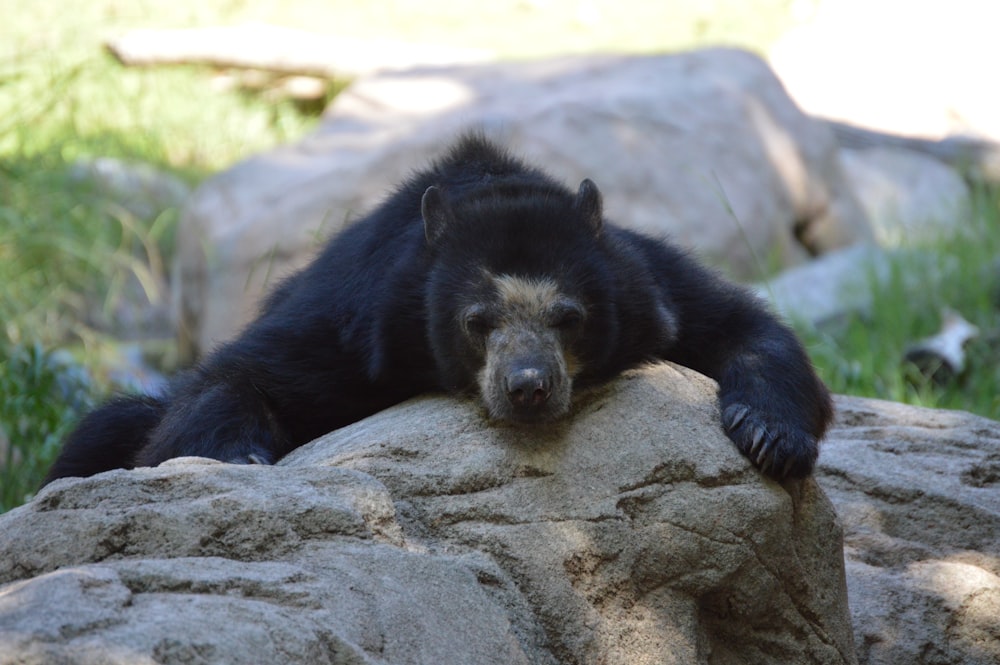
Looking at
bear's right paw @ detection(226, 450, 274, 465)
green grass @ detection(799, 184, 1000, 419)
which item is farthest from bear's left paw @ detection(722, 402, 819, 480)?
green grass @ detection(799, 184, 1000, 419)

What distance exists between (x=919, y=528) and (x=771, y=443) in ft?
3.60

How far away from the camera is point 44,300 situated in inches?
327

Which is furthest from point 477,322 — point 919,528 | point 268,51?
point 268,51

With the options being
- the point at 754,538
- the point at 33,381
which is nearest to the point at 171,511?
the point at 754,538

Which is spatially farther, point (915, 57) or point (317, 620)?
point (915, 57)

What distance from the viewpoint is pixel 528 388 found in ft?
11.4

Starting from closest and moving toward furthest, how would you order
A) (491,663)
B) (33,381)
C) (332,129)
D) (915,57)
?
1. (491,663)
2. (33,381)
3. (332,129)
4. (915,57)

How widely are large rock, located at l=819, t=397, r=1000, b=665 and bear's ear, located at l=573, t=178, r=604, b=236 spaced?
4.40 ft

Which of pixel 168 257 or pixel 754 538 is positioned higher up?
pixel 754 538

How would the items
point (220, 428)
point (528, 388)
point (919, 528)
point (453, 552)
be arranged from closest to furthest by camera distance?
1. point (453, 552)
2. point (528, 388)
3. point (220, 428)
4. point (919, 528)

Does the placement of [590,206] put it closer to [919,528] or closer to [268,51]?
[919,528]

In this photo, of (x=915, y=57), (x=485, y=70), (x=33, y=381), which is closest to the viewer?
(x=33, y=381)

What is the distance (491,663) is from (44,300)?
642cm

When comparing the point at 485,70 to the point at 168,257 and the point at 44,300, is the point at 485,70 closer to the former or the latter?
the point at 168,257
